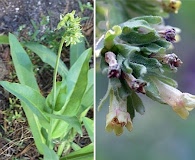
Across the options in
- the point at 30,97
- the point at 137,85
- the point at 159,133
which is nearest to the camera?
the point at 137,85

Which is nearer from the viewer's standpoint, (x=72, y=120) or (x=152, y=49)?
(x=152, y=49)

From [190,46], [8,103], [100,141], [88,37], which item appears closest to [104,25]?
[88,37]

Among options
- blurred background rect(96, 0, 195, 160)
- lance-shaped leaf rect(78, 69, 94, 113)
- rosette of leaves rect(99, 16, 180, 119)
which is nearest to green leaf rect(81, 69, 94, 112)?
lance-shaped leaf rect(78, 69, 94, 113)

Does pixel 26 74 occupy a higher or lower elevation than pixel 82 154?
higher

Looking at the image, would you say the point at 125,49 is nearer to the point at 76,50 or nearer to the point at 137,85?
the point at 137,85

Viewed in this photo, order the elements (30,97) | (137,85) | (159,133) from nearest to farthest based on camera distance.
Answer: (137,85), (30,97), (159,133)

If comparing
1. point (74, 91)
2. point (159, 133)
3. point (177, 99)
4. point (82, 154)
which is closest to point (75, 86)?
point (74, 91)

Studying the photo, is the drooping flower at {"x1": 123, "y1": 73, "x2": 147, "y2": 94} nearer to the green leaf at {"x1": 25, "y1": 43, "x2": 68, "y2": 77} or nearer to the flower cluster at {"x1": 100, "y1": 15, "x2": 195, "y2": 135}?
the flower cluster at {"x1": 100, "y1": 15, "x2": 195, "y2": 135}

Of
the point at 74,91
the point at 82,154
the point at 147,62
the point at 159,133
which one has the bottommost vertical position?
the point at 159,133
